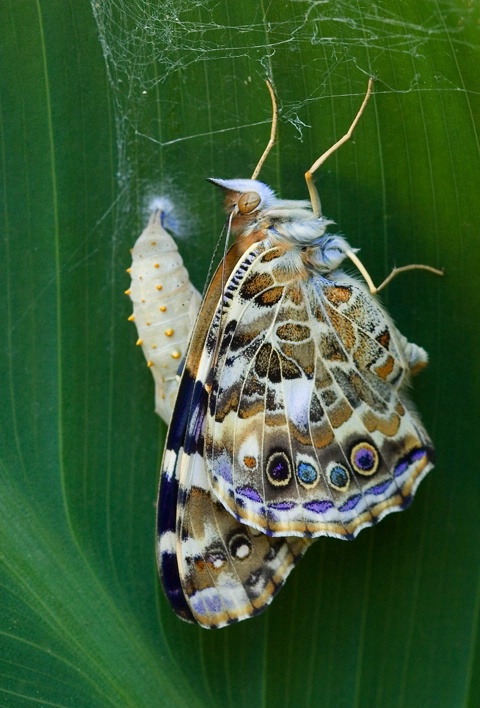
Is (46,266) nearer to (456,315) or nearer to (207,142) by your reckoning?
(207,142)

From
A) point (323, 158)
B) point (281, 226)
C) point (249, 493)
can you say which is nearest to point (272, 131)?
point (323, 158)

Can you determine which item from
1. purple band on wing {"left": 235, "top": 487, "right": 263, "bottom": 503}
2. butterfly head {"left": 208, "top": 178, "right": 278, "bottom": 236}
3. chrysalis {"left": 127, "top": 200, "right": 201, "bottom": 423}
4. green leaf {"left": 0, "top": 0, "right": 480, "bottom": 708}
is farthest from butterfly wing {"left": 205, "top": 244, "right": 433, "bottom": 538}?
chrysalis {"left": 127, "top": 200, "right": 201, "bottom": 423}

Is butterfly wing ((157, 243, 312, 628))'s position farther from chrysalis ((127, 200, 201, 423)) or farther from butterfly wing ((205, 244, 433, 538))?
chrysalis ((127, 200, 201, 423))

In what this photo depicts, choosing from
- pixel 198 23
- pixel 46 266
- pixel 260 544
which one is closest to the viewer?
pixel 260 544

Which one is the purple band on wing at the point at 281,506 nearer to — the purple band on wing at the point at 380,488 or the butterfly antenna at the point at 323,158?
the purple band on wing at the point at 380,488

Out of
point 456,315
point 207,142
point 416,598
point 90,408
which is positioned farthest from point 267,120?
point 416,598

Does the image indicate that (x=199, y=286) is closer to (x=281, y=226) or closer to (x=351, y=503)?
(x=281, y=226)
